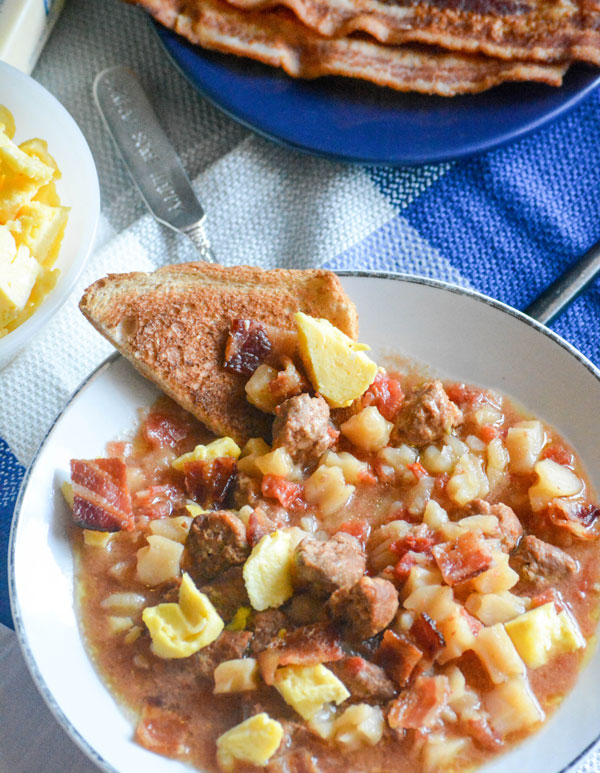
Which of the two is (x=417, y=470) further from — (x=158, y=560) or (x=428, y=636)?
(x=158, y=560)

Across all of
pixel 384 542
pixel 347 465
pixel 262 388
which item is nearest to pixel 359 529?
pixel 384 542

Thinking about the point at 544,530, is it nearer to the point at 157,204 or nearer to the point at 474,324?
the point at 474,324

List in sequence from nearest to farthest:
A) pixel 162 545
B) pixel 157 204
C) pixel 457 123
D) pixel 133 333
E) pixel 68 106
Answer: pixel 162 545
pixel 133 333
pixel 457 123
pixel 157 204
pixel 68 106

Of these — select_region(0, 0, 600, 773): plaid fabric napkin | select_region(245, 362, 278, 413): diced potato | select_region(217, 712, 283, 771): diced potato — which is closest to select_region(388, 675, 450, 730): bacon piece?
select_region(217, 712, 283, 771): diced potato

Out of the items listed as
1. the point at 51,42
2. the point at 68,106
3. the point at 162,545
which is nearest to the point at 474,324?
the point at 162,545

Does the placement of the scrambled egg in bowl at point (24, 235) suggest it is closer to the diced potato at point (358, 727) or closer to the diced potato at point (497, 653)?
the diced potato at point (358, 727)

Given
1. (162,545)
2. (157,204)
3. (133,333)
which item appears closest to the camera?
(162,545)
